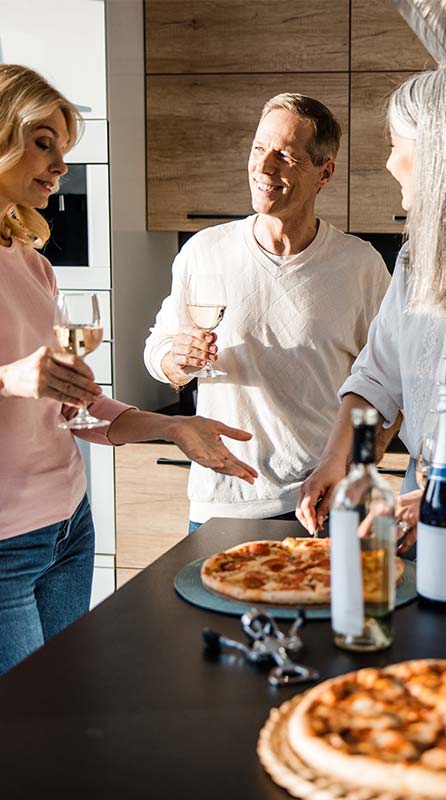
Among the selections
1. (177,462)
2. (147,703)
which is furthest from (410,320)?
(177,462)

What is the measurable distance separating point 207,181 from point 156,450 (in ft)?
3.01

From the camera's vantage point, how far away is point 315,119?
2463mm

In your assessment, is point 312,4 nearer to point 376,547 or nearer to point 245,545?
point 245,545

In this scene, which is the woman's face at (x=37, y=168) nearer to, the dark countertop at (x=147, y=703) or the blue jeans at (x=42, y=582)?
the blue jeans at (x=42, y=582)

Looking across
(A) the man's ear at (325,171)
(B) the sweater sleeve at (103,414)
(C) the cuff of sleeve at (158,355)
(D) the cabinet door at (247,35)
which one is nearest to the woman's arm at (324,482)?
(B) the sweater sleeve at (103,414)

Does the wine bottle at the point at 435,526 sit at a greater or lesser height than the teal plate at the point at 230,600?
greater

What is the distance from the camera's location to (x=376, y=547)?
3.83ft

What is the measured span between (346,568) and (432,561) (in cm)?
22

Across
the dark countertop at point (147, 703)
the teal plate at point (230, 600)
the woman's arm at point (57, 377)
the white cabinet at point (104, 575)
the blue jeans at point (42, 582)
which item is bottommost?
the white cabinet at point (104, 575)

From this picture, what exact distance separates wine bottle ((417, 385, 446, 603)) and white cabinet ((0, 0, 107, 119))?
7.55 ft

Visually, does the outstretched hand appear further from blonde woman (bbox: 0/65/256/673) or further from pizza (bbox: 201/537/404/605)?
pizza (bbox: 201/537/404/605)

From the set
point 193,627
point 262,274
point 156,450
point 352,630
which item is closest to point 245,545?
point 193,627

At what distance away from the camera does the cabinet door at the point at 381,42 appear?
10.8 ft

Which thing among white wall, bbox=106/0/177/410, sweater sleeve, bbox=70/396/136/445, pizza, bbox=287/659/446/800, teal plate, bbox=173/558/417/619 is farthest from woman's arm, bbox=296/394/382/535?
white wall, bbox=106/0/177/410
